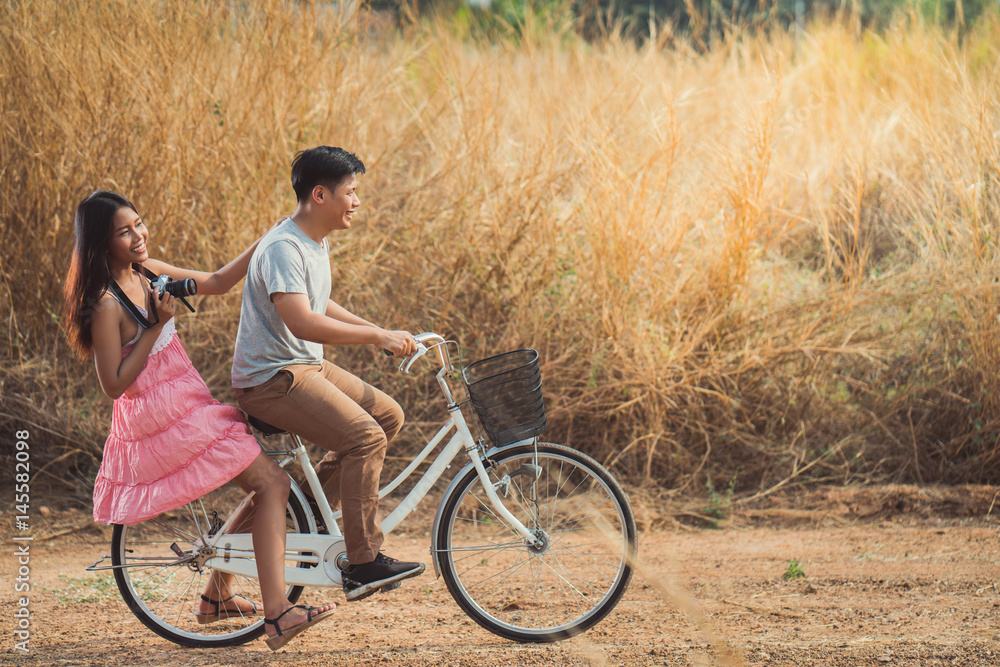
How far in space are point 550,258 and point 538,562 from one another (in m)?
2.80

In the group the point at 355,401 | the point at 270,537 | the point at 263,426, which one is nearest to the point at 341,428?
the point at 355,401

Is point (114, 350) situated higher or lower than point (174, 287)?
lower

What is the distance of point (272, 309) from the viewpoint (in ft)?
10.4

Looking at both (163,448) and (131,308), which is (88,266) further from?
(163,448)

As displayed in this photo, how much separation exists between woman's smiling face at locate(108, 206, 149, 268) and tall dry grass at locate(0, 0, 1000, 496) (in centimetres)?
258

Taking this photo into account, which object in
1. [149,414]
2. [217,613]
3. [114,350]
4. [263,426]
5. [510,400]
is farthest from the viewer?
[217,613]

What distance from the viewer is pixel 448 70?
7191 millimetres

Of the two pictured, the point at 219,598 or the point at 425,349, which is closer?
the point at 425,349

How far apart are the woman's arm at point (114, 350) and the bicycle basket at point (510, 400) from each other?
3.89 feet

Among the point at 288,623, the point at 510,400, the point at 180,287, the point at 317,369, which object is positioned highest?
the point at 180,287

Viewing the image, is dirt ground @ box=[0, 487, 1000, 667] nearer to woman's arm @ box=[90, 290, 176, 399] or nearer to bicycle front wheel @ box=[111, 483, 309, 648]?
bicycle front wheel @ box=[111, 483, 309, 648]

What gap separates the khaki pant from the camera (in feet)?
10.4

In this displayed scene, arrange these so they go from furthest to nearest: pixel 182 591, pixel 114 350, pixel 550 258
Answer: pixel 550 258 < pixel 182 591 < pixel 114 350

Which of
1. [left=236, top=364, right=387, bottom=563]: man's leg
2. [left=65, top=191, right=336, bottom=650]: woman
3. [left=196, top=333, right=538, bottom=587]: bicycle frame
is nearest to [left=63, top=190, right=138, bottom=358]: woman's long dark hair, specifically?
[left=65, top=191, right=336, bottom=650]: woman
